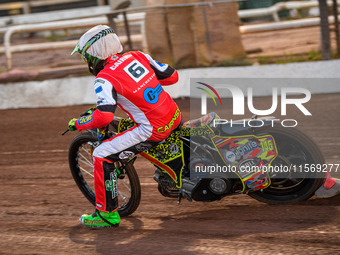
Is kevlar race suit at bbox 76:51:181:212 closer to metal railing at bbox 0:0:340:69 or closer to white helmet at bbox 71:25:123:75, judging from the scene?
white helmet at bbox 71:25:123:75

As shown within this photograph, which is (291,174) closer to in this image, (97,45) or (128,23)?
(97,45)

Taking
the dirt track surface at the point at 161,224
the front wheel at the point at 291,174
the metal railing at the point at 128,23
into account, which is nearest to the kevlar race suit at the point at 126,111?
the dirt track surface at the point at 161,224

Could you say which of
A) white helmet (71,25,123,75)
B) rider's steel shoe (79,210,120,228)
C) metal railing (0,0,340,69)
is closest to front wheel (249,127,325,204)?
rider's steel shoe (79,210,120,228)

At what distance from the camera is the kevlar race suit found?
5008mm

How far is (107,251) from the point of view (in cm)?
505

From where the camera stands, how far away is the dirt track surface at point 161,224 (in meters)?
4.84

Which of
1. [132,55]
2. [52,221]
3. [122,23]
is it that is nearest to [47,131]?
[122,23]

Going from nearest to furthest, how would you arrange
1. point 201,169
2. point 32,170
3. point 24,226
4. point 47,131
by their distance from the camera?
point 201,169
point 24,226
point 32,170
point 47,131

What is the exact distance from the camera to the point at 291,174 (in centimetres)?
541

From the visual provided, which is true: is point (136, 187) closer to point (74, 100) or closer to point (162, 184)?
point (162, 184)

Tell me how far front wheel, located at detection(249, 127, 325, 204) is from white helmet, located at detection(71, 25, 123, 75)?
5.70 ft

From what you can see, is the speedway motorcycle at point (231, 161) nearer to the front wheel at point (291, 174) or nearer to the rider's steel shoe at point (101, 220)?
the front wheel at point (291, 174)

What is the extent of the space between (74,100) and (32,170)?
4.93m

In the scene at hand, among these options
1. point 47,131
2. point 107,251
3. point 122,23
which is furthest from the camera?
point 122,23
